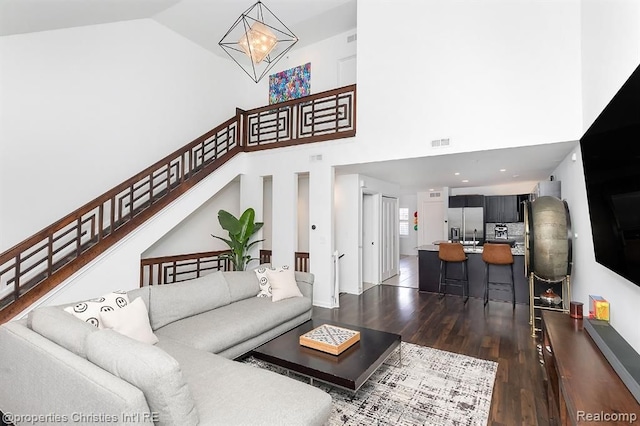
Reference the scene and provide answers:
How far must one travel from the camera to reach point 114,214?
15.0ft

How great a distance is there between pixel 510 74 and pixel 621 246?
2.89m

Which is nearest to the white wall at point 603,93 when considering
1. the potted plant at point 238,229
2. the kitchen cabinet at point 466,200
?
the potted plant at point 238,229

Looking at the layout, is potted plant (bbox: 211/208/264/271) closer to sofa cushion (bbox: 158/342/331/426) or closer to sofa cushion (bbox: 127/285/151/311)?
sofa cushion (bbox: 127/285/151/311)

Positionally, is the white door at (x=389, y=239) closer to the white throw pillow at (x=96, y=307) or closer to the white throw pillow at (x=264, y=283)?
the white throw pillow at (x=264, y=283)

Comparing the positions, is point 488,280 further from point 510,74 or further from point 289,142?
point 289,142

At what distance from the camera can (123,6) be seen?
4805 millimetres

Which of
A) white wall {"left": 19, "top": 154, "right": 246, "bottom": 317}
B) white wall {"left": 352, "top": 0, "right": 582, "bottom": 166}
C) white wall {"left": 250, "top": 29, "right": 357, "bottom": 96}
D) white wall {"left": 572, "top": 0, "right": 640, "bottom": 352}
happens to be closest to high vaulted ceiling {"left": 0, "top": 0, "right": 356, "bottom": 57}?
white wall {"left": 250, "top": 29, "right": 357, "bottom": 96}

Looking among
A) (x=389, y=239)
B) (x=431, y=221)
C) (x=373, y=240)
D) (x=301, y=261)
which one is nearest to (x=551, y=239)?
(x=373, y=240)

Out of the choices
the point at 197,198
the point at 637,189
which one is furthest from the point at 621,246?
the point at 197,198

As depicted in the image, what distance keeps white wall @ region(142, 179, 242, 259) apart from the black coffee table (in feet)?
12.5

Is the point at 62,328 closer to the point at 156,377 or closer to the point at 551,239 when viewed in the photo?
the point at 156,377

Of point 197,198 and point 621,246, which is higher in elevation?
point 197,198

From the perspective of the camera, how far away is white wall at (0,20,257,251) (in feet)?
13.2

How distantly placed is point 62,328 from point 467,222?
9.66 meters
